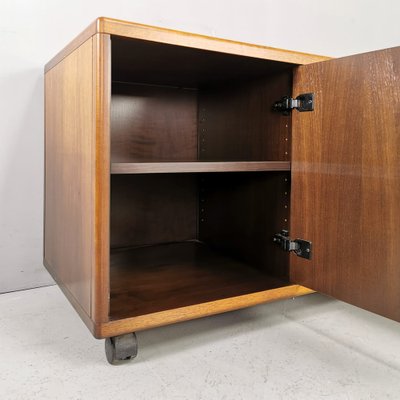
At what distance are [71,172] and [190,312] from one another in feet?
1.12

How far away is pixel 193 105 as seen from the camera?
4.36ft

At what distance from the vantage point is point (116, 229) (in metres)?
1.25

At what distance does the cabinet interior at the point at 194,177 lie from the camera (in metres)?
→ 0.86

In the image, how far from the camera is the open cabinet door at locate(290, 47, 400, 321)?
682 mm

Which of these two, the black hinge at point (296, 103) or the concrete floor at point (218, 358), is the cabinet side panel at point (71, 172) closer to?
the concrete floor at point (218, 358)

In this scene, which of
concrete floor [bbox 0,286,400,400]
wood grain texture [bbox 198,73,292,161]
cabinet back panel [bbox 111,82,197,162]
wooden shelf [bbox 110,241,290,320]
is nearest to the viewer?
concrete floor [bbox 0,286,400,400]

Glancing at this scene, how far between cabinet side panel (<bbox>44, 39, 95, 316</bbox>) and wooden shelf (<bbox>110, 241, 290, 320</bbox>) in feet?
0.33

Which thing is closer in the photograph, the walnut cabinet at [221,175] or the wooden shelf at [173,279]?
the walnut cabinet at [221,175]

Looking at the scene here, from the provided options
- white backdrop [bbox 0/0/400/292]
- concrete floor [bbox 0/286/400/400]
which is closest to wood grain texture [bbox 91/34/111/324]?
concrete floor [bbox 0/286/400/400]

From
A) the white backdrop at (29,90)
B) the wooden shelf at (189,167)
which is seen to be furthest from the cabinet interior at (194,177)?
the white backdrop at (29,90)

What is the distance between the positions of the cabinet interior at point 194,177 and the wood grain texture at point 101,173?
0.11 ft

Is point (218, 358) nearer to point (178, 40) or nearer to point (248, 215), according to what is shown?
point (248, 215)

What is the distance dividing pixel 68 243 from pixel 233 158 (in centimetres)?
47

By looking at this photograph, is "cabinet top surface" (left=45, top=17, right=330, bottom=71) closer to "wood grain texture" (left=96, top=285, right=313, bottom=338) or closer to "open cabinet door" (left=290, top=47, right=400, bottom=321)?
"open cabinet door" (left=290, top=47, right=400, bottom=321)
